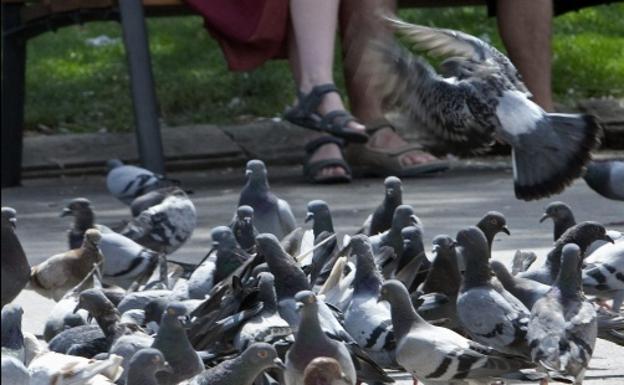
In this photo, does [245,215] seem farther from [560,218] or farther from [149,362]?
[149,362]

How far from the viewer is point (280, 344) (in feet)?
13.8

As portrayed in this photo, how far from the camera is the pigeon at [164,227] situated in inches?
248

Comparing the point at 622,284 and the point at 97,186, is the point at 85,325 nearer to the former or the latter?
the point at 622,284

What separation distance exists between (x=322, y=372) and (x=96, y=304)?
108 centimetres

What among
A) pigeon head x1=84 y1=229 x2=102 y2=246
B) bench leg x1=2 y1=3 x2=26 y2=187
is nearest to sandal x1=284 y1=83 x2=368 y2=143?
bench leg x1=2 y1=3 x2=26 y2=187

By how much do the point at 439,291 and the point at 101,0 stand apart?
12.5ft

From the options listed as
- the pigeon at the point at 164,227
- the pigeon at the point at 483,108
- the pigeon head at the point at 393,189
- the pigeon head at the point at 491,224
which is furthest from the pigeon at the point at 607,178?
the pigeon at the point at 164,227

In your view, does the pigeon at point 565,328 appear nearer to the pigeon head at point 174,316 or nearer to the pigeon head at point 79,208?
the pigeon head at point 174,316

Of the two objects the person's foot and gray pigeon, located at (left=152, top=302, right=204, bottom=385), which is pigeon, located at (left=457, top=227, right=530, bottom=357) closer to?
gray pigeon, located at (left=152, top=302, right=204, bottom=385)

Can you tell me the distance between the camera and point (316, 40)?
25.4 feet

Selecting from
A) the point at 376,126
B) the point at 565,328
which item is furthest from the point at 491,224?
the point at 376,126

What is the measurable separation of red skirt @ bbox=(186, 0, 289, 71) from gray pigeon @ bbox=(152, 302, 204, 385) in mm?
4017

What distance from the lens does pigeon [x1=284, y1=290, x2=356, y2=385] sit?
12.8 feet

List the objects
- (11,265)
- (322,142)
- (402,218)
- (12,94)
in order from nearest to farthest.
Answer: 1. (11,265)
2. (402,218)
3. (322,142)
4. (12,94)
